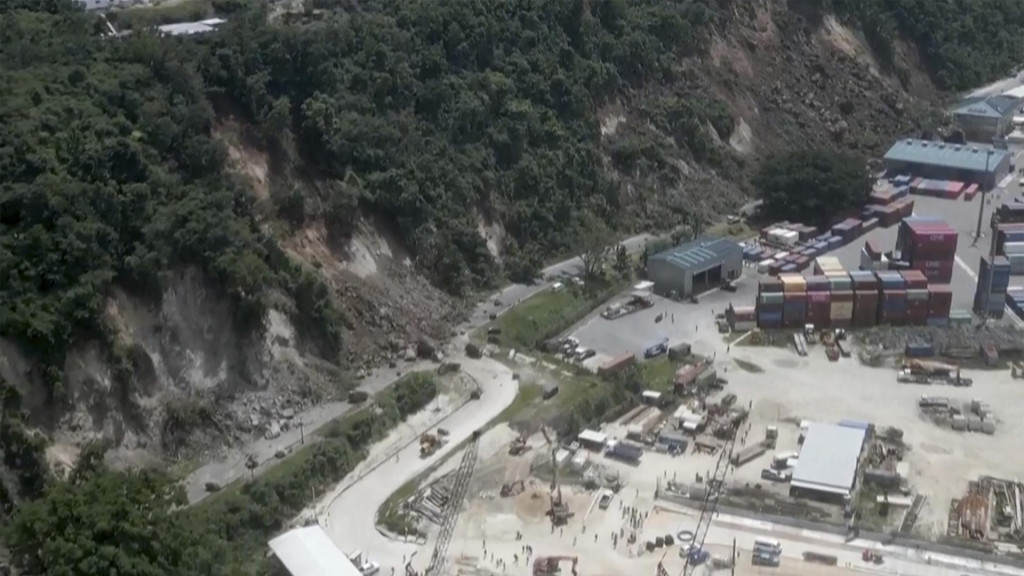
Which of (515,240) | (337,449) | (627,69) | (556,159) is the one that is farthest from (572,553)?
(627,69)

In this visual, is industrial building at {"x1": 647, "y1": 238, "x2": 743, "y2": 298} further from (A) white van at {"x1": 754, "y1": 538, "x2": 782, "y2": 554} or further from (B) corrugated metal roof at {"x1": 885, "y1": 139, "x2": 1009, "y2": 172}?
(B) corrugated metal roof at {"x1": 885, "y1": 139, "x2": 1009, "y2": 172}

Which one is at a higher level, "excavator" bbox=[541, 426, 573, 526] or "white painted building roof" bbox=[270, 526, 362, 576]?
"white painted building roof" bbox=[270, 526, 362, 576]

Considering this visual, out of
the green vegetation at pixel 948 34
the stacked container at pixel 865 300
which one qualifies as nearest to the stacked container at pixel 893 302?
the stacked container at pixel 865 300

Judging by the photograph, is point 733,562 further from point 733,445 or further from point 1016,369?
point 1016,369

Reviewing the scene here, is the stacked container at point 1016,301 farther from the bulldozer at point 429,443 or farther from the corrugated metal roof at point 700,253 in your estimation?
the bulldozer at point 429,443

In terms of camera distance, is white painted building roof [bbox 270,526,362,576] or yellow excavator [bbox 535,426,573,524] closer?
white painted building roof [bbox 270,526,362,576]

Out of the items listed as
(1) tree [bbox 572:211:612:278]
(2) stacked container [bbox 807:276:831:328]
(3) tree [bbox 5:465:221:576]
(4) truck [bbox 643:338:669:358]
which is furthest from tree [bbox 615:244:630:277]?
(3) tree [bbox 5:465:221:576]
